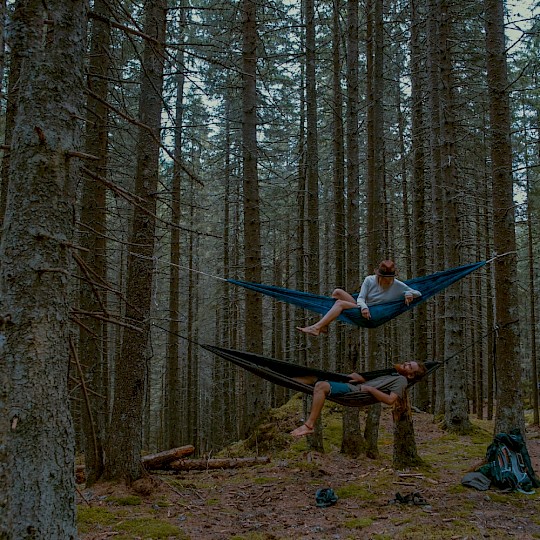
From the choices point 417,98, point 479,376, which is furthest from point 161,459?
point 479,376

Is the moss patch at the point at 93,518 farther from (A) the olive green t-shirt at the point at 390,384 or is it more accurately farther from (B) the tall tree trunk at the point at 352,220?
(B) the tall tree trunk at the point at 352,220

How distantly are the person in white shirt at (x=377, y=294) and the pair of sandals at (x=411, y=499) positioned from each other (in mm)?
1542

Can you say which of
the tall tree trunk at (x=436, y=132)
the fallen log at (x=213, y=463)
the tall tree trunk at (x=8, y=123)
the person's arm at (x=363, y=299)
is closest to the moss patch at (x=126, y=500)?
the fallen log at (x=213, y=463)

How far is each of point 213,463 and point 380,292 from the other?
2.99 metres

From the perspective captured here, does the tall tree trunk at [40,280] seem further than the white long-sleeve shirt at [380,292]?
No

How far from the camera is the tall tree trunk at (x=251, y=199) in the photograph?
21.1 feet

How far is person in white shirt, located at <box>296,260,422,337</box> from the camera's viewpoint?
15.0 feet

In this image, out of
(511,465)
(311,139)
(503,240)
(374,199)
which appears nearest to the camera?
(511,465)

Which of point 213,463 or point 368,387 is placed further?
point 213,463

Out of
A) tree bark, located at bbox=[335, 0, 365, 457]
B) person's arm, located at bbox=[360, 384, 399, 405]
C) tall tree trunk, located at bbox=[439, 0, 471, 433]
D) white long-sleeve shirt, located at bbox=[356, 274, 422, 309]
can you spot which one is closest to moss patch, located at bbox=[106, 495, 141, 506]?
person's arm, located at bbox=[360, 384, 399, 405]

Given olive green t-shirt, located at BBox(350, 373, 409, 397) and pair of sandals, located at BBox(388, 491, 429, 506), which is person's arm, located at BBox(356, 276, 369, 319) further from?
pair of sandals, located at BBox(388, 491, 429, 506)

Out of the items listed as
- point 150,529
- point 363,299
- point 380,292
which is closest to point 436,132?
point 380,292

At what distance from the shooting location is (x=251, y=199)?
21.4ft

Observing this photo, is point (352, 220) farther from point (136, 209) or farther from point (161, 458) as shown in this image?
point (161, 458)
